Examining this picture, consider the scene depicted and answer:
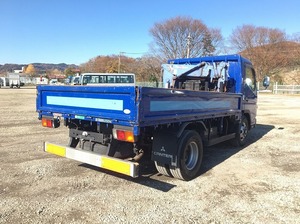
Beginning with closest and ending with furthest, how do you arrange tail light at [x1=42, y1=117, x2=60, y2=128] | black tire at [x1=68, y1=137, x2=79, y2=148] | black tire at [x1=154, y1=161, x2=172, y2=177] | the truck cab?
black tire at [x1=154, y1=161, x2=172, y2=177]
tail light at [x1=42, y1=117, x2=60, y2=128]
black tire at [x1=68, y1=137, x2=79, y2=148]
the truck cab

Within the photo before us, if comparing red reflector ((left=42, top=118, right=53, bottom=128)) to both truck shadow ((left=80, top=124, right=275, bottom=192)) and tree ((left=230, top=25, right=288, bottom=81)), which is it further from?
tree ((left=230, top=25, right=288, bottom=81))

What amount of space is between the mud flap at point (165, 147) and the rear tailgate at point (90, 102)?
95 centimetres

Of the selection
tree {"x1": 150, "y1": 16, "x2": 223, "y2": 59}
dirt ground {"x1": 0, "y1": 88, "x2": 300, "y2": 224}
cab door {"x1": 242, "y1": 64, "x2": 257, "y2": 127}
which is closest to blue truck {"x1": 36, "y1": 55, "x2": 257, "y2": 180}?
dirt ground {"x1": 0, "y1": 88, "x2": 300, "y2": 224}

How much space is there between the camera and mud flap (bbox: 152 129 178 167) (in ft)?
15.8

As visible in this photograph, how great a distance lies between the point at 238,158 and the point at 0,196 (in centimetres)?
513

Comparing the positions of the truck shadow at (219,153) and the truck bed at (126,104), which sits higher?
the truck bed at (126,104)

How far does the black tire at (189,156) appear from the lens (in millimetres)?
5023

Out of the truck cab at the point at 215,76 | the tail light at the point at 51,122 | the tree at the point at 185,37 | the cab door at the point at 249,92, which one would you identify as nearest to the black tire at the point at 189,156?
the tail light at the point at 51,122

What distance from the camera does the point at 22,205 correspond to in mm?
4086

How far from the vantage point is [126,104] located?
163 inches

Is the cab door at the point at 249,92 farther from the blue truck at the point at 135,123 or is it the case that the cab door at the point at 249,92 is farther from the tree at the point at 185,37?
the tree at the point at 185,37

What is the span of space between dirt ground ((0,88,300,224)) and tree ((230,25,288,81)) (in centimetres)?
5443

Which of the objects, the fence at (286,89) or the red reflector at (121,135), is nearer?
the red reflector at (121,135)

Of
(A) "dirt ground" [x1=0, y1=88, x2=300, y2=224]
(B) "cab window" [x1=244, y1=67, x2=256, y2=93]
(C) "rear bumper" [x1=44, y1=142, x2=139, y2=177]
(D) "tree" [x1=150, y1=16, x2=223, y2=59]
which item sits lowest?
(A) "dirt ground" [x1=0, y1=88, x2=300, y2=224]
